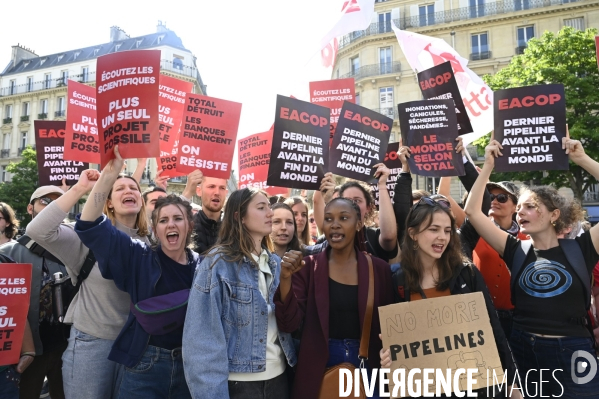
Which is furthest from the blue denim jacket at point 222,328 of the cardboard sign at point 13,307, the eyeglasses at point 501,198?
the eyeglasses at point 501,198

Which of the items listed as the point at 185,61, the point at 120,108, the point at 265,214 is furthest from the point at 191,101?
the point at 185,61

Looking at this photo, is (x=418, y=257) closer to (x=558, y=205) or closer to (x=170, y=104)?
(x=558, y=205)

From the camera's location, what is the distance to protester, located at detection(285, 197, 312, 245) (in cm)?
513

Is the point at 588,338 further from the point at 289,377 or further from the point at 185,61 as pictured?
the point at 185,61

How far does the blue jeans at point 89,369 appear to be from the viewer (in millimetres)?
3047

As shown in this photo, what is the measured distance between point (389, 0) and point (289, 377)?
39598mm

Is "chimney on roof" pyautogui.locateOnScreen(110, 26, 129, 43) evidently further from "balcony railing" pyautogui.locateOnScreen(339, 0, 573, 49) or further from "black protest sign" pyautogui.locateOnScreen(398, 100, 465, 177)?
"black protest sign" pyautogui.locateOnScreen(398, 100, 465, 177)

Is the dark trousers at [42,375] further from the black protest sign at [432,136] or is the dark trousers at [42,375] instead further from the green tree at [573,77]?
the green tree at [573,77]

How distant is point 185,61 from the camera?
A: 50.9 meters

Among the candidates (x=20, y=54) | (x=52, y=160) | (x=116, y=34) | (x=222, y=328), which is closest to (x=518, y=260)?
(x=222, y=328)

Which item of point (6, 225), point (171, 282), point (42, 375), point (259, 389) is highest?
point (6, 225)

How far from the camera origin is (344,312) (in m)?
3.06

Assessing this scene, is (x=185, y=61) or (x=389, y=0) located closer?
(x=389, y=0)

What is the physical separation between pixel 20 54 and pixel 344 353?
7305 centimetres
